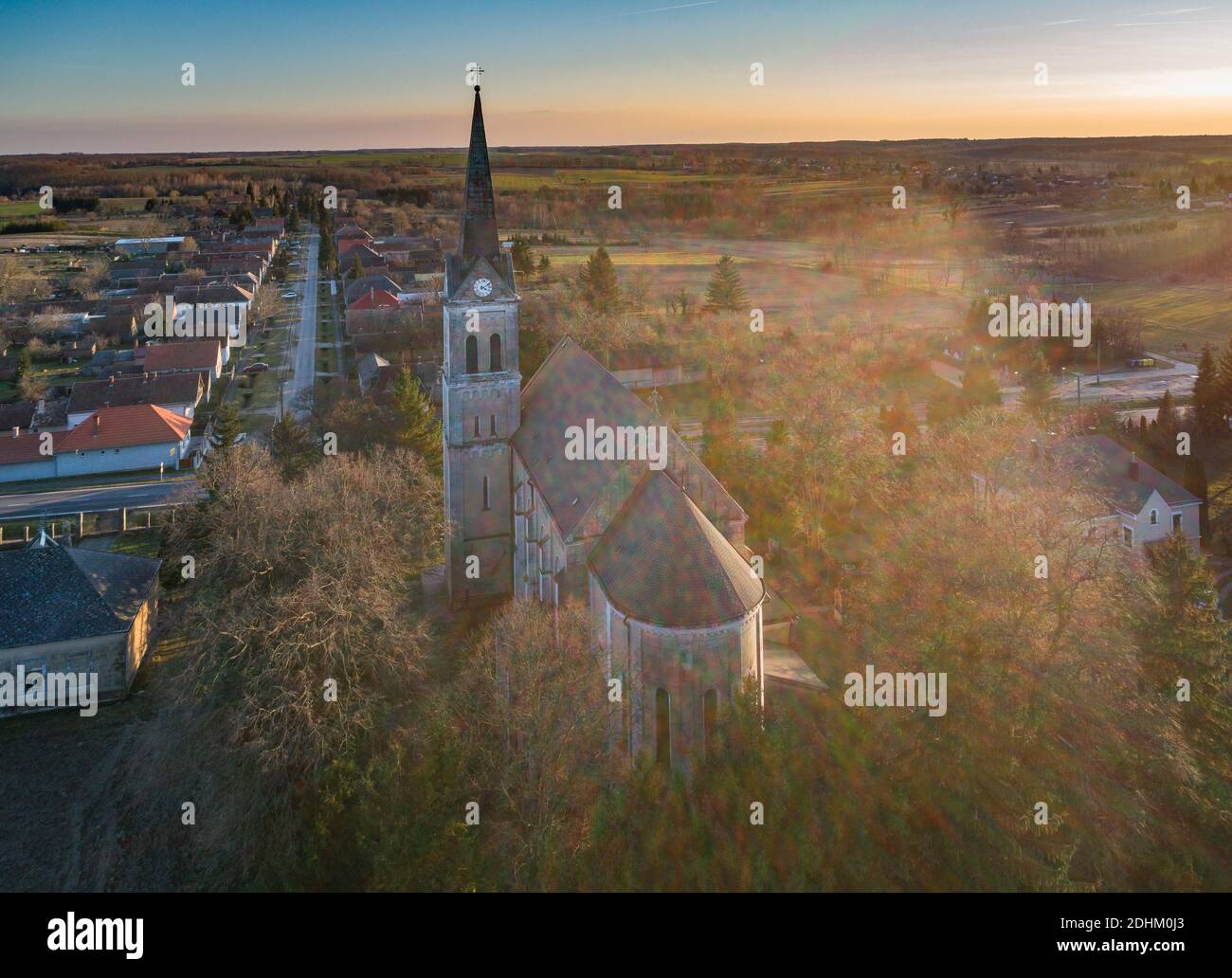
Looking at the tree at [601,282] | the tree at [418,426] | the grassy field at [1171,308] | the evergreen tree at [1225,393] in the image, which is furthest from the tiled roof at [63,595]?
the grassy field at [1171,308]

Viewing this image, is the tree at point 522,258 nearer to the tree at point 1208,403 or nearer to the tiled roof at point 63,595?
the tiled roof at point 63,595

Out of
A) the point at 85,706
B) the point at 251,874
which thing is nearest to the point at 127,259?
the point at 85,706

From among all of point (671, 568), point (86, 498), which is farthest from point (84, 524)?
point (671, 568)

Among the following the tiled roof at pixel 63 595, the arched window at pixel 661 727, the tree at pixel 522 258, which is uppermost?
the tree at pixel 522 258

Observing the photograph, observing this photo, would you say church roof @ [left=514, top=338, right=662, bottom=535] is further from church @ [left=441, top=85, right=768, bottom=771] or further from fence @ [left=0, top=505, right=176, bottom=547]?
fence @ [left=0, top=505, right=176, bottom=547]

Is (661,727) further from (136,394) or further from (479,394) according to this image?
(136,394)

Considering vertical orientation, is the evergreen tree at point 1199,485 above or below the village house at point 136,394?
below
